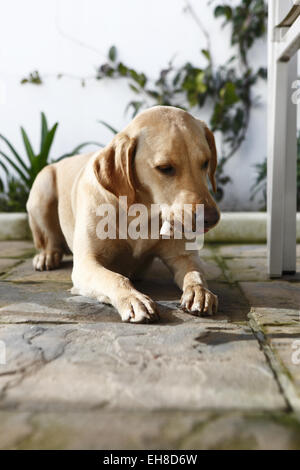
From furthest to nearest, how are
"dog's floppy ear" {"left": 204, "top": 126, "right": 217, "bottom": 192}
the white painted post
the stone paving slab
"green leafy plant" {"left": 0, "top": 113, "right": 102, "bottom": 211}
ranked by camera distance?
"green leafy plant" {"left": 0, "top": 113, "right": 102, "bottom": 211} < the white painted post < "dog's floppy ear" {"left": 204, "top": 126, "right": 217, "bottom": 192} < the stone paving slab

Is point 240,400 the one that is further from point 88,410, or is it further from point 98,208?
point 98,208

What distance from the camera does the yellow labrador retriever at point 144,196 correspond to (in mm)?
1708

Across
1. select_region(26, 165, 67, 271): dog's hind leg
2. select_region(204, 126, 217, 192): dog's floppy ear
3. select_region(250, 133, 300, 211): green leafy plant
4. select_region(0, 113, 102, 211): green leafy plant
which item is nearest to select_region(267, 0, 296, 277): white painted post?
select_region(204, 126, 217, 192): dog's floppy ear

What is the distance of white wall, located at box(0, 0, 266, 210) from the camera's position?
447 centimetres

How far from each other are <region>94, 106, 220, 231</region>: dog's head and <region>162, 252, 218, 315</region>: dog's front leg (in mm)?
255

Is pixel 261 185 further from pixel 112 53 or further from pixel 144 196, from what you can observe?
pixel 144 196

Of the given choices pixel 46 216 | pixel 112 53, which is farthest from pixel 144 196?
pixel 112 53

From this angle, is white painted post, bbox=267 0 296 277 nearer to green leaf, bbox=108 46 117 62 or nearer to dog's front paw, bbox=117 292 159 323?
dog's front paw, bbox=117 292 159 323

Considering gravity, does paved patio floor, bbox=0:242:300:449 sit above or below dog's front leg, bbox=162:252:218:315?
below

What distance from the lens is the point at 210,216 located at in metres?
1.71

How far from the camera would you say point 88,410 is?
962 mm

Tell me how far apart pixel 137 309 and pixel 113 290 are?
189 mm
